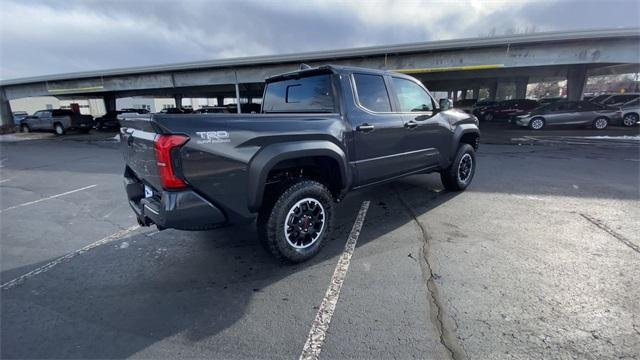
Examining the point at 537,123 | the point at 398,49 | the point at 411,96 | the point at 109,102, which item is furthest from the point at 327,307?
the point at 109,102

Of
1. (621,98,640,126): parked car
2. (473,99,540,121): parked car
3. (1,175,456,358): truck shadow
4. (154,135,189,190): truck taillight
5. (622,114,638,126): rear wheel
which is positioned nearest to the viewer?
(1,175,456,358): truck shadow

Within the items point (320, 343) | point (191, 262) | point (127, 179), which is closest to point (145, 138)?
point (127, 179)

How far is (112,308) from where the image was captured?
2.47 meters

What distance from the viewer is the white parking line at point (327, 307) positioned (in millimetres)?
2019

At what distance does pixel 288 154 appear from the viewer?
2.79 meters

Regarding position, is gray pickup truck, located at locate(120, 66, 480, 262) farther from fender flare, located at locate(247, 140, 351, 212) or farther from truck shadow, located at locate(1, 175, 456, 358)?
truck shadow, located at locate(1, 175, 456, 358)

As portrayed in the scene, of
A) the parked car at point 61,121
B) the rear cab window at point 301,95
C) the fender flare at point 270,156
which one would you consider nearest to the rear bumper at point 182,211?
the fender flare at point 270,156

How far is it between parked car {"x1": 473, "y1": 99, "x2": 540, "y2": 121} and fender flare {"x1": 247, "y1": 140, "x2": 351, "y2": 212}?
2392 centimetres

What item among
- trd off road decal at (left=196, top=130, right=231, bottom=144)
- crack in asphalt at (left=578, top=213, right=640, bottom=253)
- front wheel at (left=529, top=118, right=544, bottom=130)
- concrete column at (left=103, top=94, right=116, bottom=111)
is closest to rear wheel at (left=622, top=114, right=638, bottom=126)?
front wheel at (left=529, top=118, right=544, bottom=130)

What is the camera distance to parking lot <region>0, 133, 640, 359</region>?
2.07m

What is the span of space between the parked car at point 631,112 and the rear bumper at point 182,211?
846 inches

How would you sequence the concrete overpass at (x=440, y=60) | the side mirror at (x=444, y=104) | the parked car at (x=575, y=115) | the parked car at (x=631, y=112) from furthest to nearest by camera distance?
the parked car at (x=631, y=112) → the parked car at (x=575, y=115) → the concrete overpass at (x=440, y=60) → the side mirror at (x=444, y=104)

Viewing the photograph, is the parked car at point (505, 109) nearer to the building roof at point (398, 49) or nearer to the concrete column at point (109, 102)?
the building roof at point (398, 49)

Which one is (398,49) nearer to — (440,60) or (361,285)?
(440,60)
